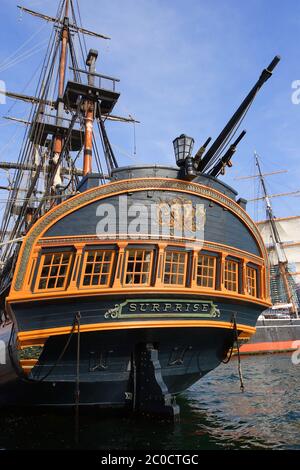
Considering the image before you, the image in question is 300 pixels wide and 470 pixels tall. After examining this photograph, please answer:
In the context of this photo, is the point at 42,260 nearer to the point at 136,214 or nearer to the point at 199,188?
the point at 136,214

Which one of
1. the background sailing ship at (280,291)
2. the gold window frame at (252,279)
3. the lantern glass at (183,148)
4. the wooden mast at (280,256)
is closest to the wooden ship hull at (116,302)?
the lantern glass at (183,148)

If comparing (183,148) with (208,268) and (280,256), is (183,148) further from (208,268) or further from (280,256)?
(280,256)

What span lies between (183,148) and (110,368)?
5876 mm

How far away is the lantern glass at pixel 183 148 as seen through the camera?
10.4m

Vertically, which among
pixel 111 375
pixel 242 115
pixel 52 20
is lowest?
pixel 111 375

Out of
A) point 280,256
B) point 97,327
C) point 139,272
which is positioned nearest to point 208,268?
point 139,272

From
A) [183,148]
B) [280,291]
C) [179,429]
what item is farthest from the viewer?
[280,291]

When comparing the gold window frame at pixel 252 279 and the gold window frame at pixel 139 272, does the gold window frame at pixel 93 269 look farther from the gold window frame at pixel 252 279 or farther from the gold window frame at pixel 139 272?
the gold window frame at pixel 252 279

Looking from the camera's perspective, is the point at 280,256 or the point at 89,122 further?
the point at 280,256

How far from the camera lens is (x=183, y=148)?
10438 mm

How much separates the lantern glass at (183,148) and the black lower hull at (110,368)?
4.38m

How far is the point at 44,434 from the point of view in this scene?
8.95 metres
